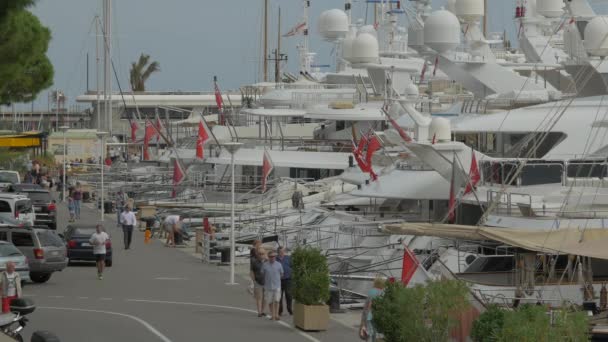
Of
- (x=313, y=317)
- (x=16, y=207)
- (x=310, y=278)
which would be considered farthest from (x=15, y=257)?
(x=16, y=207)

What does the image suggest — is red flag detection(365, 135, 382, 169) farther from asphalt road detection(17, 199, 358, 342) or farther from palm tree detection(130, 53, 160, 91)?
palm tree detection(130, 53, 160, 91)

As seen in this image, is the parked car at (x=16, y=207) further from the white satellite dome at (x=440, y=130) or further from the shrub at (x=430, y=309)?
the shrub at (x=430, y=309)

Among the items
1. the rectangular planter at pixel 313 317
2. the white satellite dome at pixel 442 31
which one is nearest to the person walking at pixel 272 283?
the rectangular planter at pixel 313 317

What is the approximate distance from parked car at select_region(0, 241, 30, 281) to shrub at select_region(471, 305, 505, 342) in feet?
40.5

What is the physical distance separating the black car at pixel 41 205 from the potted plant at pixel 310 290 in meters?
22.7

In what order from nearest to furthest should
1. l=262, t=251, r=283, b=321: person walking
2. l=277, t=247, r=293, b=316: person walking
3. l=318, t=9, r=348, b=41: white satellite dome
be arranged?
l=262, t=251, r=283, b=321: person walking
l=277, t=247, r=293, b=316: person walking
l=318, t=9, r=348, b=41: white satellite dome

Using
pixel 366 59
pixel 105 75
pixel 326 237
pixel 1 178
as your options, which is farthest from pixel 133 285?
pixel 105 75

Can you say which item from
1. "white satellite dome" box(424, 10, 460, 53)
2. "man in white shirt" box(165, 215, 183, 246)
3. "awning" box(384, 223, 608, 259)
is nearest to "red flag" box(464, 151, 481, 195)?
"awning" box(384, 223, 608, 259)

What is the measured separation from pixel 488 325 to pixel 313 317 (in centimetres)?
641

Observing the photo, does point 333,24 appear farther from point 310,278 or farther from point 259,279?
point 310,278

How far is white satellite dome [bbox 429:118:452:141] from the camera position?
107ft

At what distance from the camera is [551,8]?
139ft

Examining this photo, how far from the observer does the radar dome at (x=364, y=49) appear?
1729 inches

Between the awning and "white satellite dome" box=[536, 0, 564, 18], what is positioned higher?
"white satellite dome" box=[536, 0, 564, 18]
